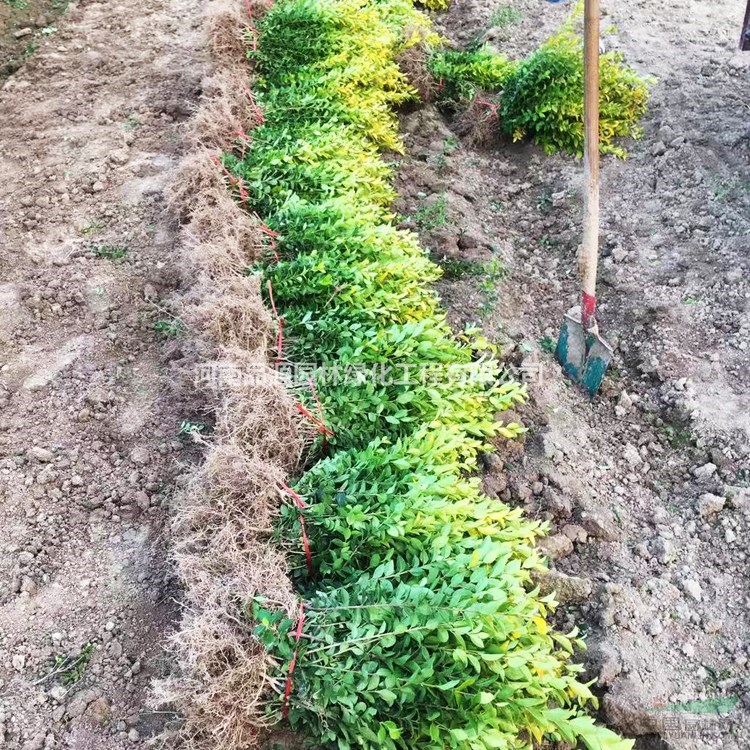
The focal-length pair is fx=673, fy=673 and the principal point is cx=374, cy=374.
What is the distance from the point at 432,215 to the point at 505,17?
3.96 m

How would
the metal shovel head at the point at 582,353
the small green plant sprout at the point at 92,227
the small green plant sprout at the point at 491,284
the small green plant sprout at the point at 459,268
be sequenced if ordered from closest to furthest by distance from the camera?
1. the metal shovel head at the point at 582,353
2. the small green plant sprout at the point at 491,284
3. the small green plant sprout at the point at 459,268
4. the small green plant sprout at the point at 92,227

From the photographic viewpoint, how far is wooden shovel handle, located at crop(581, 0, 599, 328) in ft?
12.3

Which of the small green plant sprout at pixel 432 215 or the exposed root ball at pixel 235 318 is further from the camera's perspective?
the small green plant sprout at pixel 432 215

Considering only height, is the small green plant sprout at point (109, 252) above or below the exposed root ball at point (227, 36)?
below

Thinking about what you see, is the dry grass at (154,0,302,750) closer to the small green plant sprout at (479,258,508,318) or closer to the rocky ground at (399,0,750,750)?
the rocky ground at (399,0,750,750)

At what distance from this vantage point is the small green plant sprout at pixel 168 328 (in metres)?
4.39

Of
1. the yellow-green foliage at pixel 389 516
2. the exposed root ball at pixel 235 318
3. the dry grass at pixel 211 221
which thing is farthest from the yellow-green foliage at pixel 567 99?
the exposed root ball at pixel 235 318

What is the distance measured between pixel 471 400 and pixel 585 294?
109 cm

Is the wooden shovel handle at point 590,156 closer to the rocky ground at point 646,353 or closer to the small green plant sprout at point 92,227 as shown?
the rocky ground at point 646,353

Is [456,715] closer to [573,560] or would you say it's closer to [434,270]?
[573,560]

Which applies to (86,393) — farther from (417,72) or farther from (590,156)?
(417,72)

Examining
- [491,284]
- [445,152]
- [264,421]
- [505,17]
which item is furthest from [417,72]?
[264,421]

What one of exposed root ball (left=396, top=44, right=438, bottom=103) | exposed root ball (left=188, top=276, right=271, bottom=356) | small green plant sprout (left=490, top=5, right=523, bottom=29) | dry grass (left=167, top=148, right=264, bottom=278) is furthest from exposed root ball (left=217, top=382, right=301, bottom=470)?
small green plant sprout (left=490, top=5, right=523, bottom=29)

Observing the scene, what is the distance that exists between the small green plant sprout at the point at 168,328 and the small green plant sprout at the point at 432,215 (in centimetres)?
200
